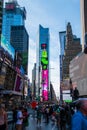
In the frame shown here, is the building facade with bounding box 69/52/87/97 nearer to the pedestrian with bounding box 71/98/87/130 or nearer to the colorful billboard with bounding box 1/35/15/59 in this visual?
the colorful billboard with bounding box 1/35/15/59

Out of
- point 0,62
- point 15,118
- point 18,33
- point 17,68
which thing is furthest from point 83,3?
point 15,118

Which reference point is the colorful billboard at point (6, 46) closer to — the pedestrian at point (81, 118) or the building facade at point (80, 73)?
the pedestrian at point (81, 118)

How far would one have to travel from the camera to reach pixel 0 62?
115ft

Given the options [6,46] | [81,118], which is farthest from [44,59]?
[81,118]

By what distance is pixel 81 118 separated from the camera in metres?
5.72

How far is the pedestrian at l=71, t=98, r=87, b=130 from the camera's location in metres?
5.67

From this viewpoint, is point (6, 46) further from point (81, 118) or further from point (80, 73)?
point (80, 73)

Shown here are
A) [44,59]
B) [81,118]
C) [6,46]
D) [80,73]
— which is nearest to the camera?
[81,118]

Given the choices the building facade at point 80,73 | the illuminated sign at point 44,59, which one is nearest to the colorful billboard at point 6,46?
the building facade at point 80,73

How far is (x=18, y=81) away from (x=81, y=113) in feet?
131

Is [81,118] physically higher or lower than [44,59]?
lower

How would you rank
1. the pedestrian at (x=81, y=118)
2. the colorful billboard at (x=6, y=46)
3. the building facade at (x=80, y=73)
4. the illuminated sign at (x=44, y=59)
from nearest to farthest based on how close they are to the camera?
1. the pedestrian at (x=81, y=118)
2. the colorful billboard at (x=6, y=46)
3. the building facade at (x=80, y=73)
4. the illuminated sign at (x=44, y=59)

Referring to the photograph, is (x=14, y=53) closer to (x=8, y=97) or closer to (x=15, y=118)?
(x=8, y=97)

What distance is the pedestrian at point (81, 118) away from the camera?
5672 mm
